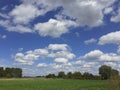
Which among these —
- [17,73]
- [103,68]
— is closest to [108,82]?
[103,68]

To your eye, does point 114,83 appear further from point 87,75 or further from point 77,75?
point 77,75

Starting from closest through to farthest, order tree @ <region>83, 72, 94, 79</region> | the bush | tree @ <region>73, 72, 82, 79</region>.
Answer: the bush
tree @ <region>83, 72, 94, 79</region>
tree @ <region>73, 72, 82, 79</region>

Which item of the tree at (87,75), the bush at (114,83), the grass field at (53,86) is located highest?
the tree at (87,75)

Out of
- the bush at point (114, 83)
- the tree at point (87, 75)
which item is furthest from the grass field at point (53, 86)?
the tree at point (87, 75)

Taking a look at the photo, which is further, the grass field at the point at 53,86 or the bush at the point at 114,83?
the grass field at the point at 53,86

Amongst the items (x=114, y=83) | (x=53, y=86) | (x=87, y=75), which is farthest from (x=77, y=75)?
(x=114, y=83)

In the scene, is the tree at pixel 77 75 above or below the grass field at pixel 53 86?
above

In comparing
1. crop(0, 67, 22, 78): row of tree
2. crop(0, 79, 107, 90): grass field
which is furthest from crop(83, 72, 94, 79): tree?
crop(0, 79, 107, 90): grass field

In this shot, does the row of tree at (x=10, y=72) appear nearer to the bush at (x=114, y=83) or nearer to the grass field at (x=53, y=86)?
the grass field at (x=53, y=86)

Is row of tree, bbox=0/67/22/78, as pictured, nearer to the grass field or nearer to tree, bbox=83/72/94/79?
tree, bbox=83/72/94/79

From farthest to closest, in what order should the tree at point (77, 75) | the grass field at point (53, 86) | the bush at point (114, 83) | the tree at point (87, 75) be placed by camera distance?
1. the tree at point (77, 75)
2. the tree at point (87, 75)
3. the grass field at point (53, 86)
4. the bush at point (114, 83)

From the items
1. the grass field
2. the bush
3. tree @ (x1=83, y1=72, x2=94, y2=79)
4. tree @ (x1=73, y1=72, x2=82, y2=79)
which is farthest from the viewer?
tree @ (x1=73, y1=72, x2=82, y2=79)

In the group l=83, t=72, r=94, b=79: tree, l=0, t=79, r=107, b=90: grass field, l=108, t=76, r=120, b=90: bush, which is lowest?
l=108, t=76, r=120, b=90: bush

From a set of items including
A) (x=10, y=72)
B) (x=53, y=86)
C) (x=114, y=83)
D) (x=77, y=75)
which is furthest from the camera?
(x=10, y=72)
